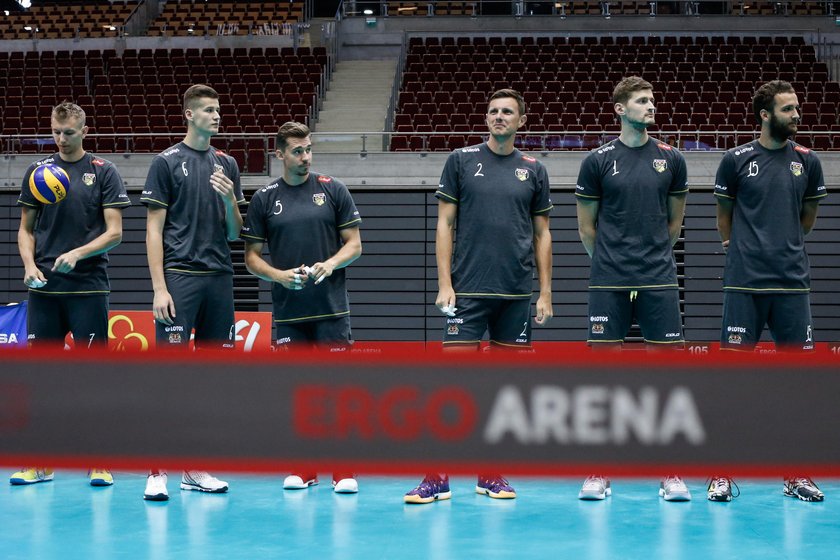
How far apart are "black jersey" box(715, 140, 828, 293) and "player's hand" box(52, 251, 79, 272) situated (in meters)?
3.52

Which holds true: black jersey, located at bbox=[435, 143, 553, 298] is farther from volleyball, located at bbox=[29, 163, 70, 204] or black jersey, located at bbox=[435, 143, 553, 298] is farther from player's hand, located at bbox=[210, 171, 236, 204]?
volleyball, located at bbox=[29, 163, 70, 204]

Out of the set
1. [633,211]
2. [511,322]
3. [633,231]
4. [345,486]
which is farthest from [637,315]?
[345,486]

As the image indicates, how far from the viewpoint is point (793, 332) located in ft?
14.9

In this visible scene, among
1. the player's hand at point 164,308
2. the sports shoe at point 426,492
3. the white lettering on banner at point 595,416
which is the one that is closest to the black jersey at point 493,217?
the sports shoe at point 426,492

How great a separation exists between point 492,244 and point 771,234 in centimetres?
149

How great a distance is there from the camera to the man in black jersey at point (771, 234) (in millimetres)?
4523

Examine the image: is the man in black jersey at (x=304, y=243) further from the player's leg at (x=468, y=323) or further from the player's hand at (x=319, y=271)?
the player's leg at (x=468, y=323)

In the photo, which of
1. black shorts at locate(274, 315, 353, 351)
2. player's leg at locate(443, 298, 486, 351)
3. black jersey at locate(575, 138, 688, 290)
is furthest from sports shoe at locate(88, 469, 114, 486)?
black jersey at locate(575, 138, 688, 290)

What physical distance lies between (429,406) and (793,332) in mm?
3556

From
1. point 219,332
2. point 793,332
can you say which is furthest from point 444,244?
point 793,332

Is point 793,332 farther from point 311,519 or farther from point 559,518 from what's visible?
point 311,519

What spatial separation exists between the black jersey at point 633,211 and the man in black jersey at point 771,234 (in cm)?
35

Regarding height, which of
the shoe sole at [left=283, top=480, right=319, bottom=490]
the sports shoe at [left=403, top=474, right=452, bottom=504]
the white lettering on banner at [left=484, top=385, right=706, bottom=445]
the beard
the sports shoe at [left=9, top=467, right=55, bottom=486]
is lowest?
the shoe sole at [left=283, top=480, right=319, bottom=490]

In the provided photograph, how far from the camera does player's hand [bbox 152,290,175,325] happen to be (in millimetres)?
4527
